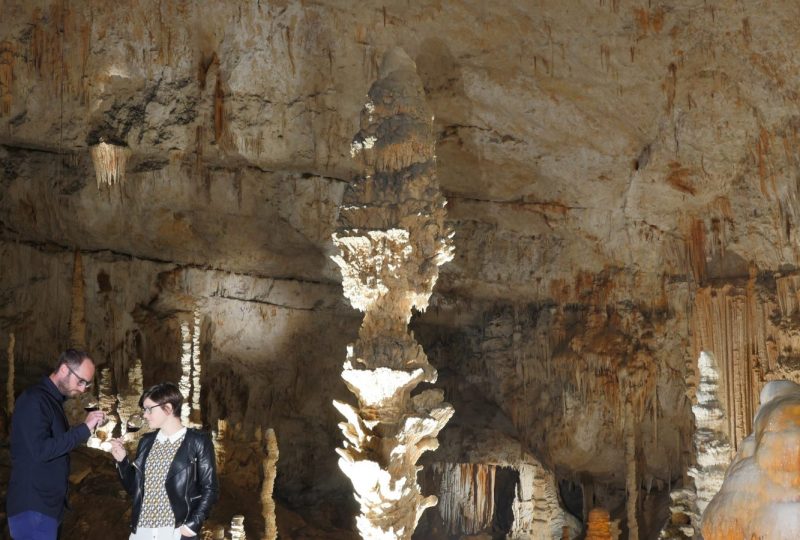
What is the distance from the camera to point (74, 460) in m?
9.51

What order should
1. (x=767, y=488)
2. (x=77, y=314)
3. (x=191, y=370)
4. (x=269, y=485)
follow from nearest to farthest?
(x=767, y=488) → (x=269, y=485) → (x=77, y=314) → (x=191, y=370)

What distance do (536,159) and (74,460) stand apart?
6.33 m

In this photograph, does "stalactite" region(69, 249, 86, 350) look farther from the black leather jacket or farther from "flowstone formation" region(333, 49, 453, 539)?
the black leather jacket

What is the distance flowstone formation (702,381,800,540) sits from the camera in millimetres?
2758

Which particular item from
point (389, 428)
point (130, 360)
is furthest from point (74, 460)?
point (389, 428)

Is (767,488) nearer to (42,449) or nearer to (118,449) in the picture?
(118,449)

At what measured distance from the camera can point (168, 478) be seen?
12.4 feet

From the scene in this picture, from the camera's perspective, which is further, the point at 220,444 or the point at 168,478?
the point at 220,444

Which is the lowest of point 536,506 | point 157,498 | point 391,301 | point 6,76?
point 536,506

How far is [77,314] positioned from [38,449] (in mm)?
7941

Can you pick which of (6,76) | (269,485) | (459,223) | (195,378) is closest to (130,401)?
(195,378)

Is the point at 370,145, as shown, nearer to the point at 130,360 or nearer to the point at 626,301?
the point at 626,301

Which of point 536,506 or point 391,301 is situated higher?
point 391,301

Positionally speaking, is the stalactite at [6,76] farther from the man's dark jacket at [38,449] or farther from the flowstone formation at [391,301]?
the man's dark jacket at [38,449]
